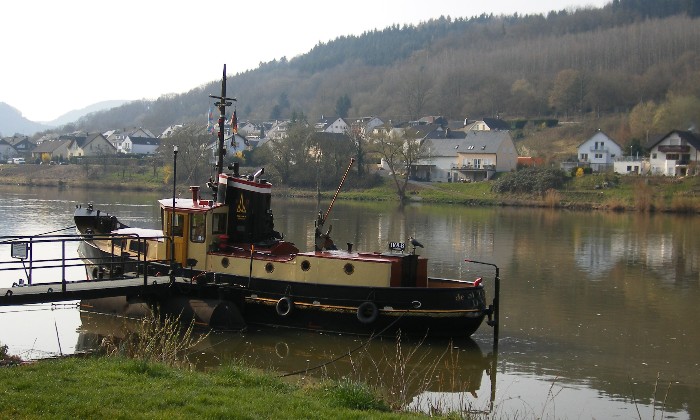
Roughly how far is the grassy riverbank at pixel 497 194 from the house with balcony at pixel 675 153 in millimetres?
7182

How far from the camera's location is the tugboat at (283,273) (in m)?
18.9

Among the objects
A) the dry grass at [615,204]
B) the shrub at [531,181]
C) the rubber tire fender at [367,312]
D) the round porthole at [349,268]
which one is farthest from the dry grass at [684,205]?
the rubber tire fender at [367,312]

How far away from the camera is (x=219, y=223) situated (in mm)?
21406

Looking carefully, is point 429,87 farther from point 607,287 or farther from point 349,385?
point 349,385

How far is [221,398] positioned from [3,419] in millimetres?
2607

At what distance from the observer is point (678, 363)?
18172mm

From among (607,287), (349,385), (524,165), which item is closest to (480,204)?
(524,165)

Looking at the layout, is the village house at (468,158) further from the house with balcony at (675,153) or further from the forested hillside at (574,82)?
the forested hillside at (574,82)

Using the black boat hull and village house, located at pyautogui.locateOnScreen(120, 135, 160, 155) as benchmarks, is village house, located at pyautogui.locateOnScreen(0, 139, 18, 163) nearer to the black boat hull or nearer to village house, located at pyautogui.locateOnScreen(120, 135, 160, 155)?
village house, located at pyautogui.locateOnScreen(120, 135, 160, 155)

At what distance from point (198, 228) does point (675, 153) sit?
229ft

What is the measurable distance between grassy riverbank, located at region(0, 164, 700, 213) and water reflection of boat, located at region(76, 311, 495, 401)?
53833 millimetres

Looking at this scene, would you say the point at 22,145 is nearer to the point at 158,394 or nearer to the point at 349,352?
the point at 349,352

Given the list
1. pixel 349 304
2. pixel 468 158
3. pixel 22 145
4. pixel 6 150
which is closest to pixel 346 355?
pixel 349 304

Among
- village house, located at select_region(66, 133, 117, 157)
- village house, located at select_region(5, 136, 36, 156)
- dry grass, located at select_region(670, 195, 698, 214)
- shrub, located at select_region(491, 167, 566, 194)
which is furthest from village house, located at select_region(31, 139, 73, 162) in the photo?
dry grass, located at select_region(670, 195, 698, 214)
